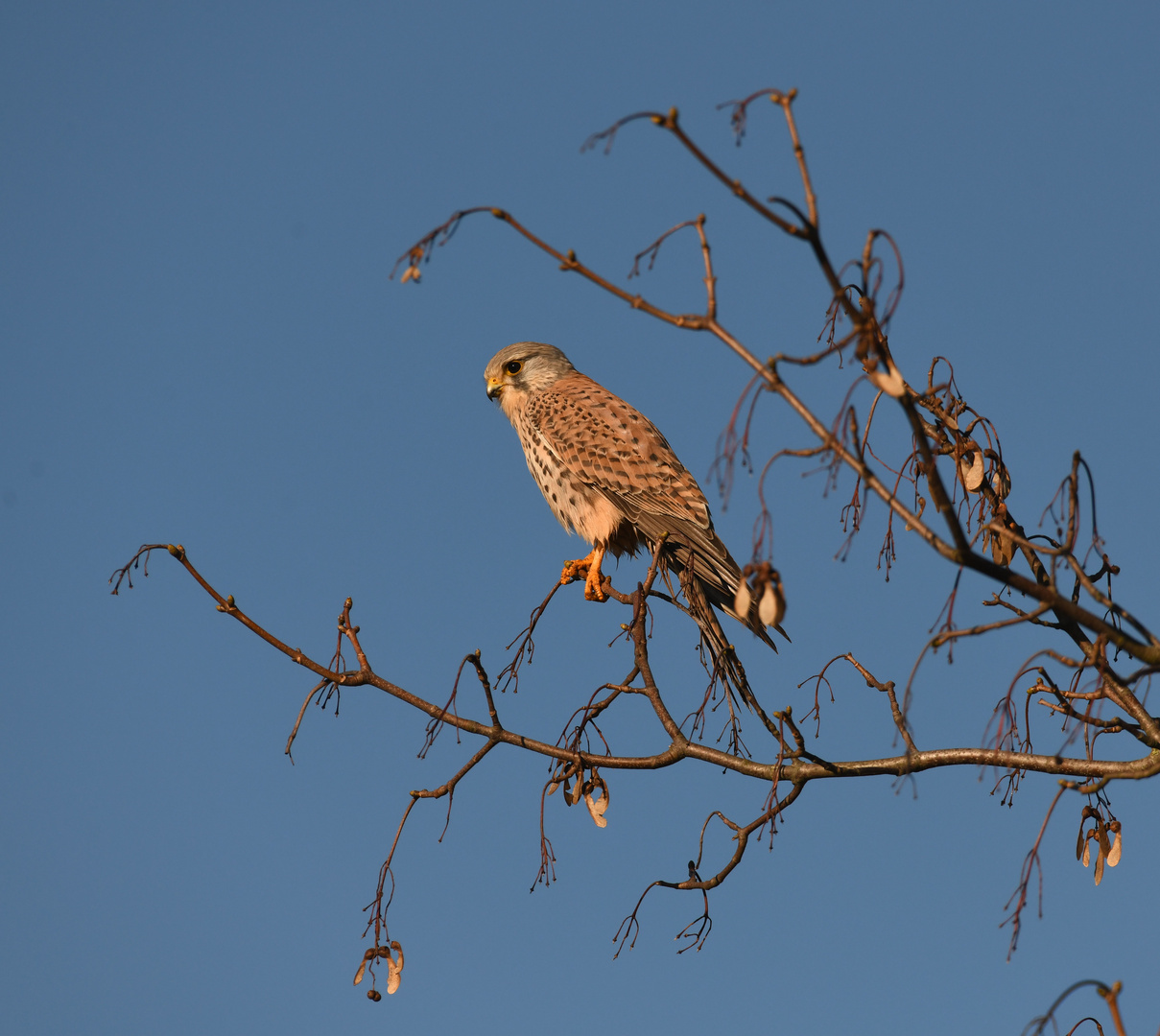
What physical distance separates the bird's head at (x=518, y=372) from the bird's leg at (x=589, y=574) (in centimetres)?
147

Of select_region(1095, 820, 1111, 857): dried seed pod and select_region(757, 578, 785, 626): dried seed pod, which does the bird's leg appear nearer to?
select_region(1095, 820, 1111, 857): dried seed pod

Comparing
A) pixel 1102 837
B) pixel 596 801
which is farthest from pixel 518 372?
pixel 1102 837

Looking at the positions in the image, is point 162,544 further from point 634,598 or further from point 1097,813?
point 1097,813

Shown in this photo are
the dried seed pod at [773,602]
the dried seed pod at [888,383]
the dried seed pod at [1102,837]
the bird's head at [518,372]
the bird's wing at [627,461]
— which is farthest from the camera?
the bird's head at [518,372]

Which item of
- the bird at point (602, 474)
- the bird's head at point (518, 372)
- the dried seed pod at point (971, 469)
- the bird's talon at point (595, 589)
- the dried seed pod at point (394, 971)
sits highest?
the bird's head at point (518, 372)

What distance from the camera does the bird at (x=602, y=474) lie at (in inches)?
224

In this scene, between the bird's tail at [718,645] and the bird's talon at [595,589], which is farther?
the bird's talon at [595,589]

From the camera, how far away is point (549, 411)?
6.82 m

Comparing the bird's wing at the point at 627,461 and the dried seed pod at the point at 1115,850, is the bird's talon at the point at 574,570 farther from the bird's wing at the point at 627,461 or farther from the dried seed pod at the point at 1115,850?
the dried seed pod at the point at 1115,850

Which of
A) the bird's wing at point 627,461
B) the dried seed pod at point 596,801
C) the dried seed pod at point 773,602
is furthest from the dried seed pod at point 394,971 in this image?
the bird's wing at point 627,461

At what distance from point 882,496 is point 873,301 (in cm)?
36

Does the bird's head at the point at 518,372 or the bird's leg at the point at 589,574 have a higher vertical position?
the bird's head at the point at 518,372

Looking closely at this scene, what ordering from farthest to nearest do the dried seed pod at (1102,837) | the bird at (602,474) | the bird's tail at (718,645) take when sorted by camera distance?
the bird at (602,474) → the bird's tail at (718,645) → the dried seed pod at (1102,837)

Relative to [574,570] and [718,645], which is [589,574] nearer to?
[574,570]
